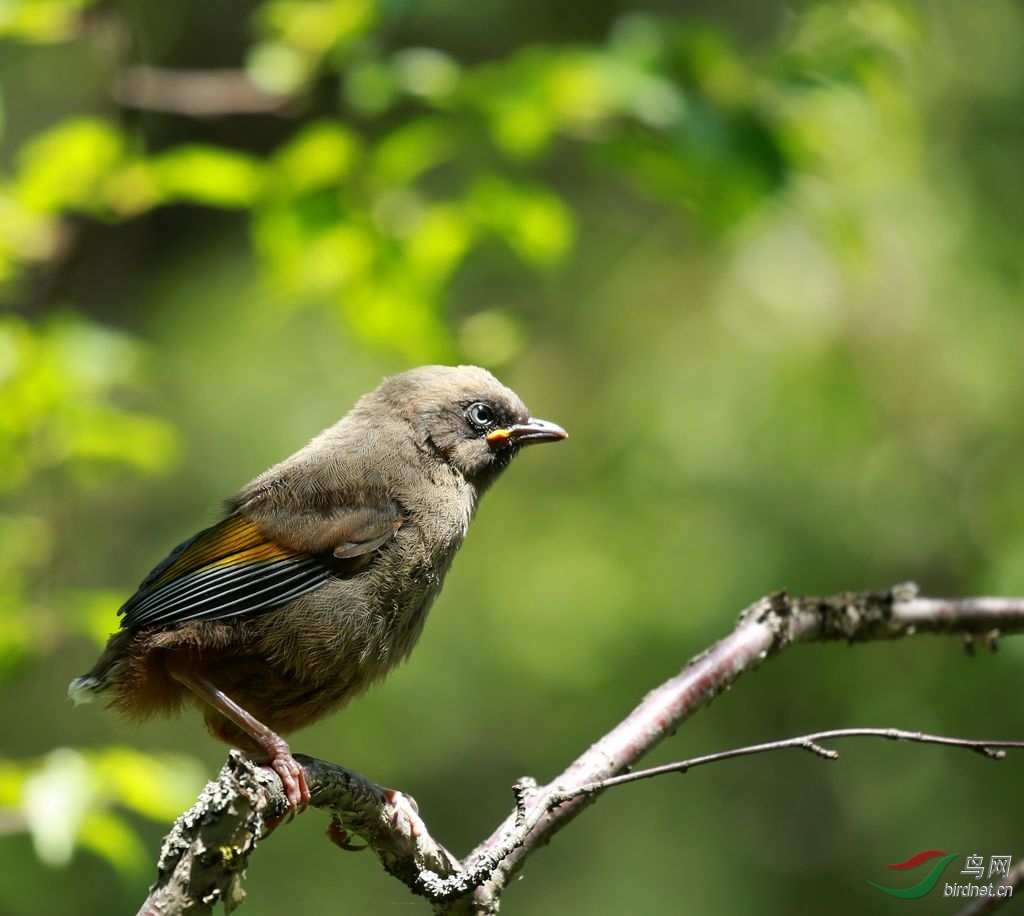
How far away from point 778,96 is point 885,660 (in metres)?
3.60

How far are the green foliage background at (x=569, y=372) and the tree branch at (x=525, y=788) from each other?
1.58m

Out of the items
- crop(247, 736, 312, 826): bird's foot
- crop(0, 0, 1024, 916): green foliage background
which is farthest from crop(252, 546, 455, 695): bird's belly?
crop(0, 0, 1024, 916): green foliage background

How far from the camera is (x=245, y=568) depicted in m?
3.54

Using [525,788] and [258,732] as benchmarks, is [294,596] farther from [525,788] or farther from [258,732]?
[525,788]

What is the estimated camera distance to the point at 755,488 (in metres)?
6.98

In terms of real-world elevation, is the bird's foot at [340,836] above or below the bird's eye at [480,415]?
below

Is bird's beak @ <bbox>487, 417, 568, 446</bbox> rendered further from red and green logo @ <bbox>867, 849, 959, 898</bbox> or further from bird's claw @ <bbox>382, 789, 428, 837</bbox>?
red and green logo @ <bbox>867, 849, 959, 898</bbox>

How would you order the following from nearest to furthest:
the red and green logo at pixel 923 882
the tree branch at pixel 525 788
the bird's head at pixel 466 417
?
the tree branch at pixel 525 788
the red and green logo at pixel 923 882
the bird's head at pixel 466 417

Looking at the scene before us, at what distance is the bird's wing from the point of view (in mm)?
3406

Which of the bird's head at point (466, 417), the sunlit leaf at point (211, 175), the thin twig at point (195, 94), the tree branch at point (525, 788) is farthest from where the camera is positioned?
the thin twig at point (195, 94)

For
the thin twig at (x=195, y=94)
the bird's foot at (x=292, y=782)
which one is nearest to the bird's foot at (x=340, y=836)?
the bird's foot at (x=292, y=782)

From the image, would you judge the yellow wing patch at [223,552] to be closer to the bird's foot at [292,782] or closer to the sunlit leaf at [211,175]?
the bird's foot at [292,782]

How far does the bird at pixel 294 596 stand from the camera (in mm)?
3389

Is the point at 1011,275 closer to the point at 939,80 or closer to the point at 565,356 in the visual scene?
the point at 939,80
